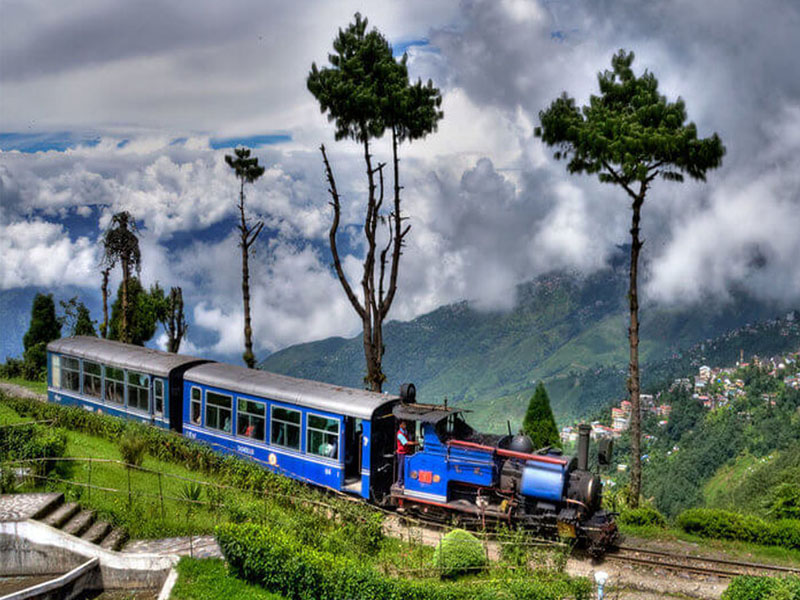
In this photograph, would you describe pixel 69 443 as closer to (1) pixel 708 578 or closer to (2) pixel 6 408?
(2) pixel 6 408

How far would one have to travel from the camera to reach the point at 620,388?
152 meters

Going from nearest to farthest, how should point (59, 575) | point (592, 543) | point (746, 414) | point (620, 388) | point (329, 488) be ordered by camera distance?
point (59, 575) < point (592, 543) < point (329, 488) < point (746, 414) < point (620, 388)

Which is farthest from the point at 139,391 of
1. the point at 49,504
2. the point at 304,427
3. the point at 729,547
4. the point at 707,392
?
the point at 707,392

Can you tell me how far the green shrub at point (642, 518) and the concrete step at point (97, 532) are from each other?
12.6 metres

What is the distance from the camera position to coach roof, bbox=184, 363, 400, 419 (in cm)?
1814

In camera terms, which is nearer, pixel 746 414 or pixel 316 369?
pixel 746 414

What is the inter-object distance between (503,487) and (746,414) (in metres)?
78.3

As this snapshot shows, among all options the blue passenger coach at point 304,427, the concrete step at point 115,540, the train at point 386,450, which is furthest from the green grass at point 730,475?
the concrete step at point 115,540

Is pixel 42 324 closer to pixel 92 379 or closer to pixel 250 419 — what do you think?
pixel 92 379

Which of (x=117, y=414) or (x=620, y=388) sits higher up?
(x=117, y=414)

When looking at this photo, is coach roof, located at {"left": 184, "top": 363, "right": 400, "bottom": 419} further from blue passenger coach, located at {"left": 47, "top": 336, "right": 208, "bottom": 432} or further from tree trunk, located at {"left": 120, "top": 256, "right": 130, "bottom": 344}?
tree trunk, located at {"left": 120, "top": 256, "right": 130, "bottom": 344}

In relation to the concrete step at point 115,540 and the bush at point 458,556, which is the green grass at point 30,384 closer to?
the concrete step at point 115,540


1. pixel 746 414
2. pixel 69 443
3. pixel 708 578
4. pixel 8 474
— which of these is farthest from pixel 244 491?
pixel 746 414

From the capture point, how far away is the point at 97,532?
583 inches
